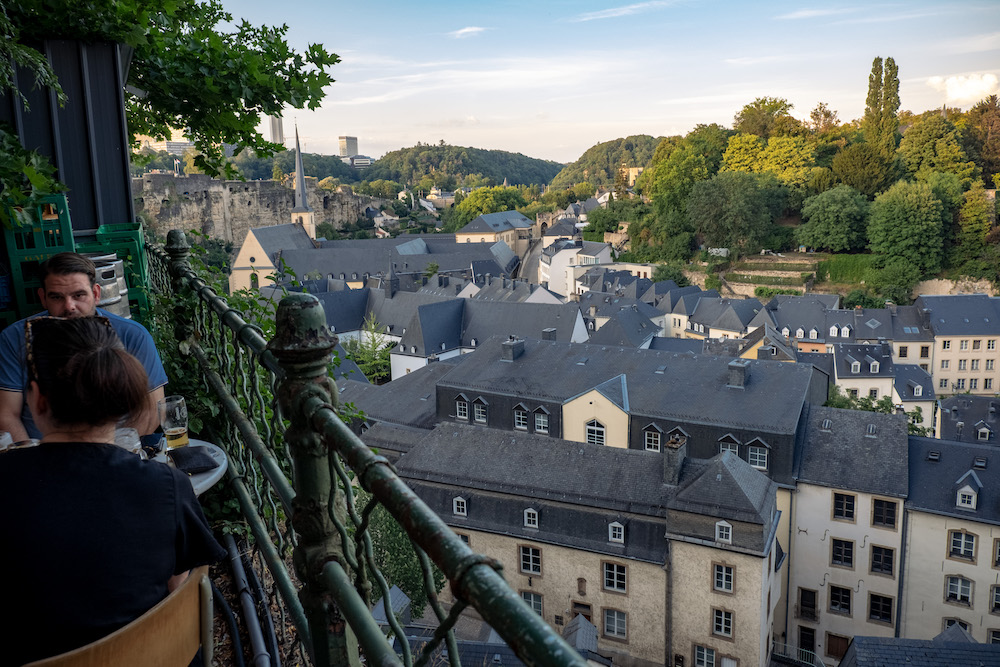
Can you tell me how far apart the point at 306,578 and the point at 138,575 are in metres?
0.44

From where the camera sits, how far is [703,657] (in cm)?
1775

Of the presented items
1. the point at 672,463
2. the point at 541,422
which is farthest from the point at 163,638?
the point at 541,422

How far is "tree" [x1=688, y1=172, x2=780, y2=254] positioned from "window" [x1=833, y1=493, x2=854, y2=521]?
39922 millimetres

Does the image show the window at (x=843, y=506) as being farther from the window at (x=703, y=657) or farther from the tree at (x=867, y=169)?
the tree at (x=867, y=169)

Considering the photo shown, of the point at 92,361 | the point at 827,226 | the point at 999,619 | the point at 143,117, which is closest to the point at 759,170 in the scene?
the point at 827,226

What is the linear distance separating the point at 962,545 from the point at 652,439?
28.3 feet

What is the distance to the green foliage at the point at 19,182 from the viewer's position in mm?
3842

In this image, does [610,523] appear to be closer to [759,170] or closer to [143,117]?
[143,117]

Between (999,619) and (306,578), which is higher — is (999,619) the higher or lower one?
the lower one

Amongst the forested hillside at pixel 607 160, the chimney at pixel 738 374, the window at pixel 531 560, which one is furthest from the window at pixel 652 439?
the forested hillside at pixel 607 160

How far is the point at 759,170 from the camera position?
6450 cm

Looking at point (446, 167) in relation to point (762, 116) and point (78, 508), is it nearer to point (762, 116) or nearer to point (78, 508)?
point (762, 116)

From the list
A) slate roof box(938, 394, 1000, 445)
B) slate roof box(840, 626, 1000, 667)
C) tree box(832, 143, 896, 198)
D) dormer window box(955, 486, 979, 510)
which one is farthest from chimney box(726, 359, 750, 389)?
tree box(832, 143, 896, 198)

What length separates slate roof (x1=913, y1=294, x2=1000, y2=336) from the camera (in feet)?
140
